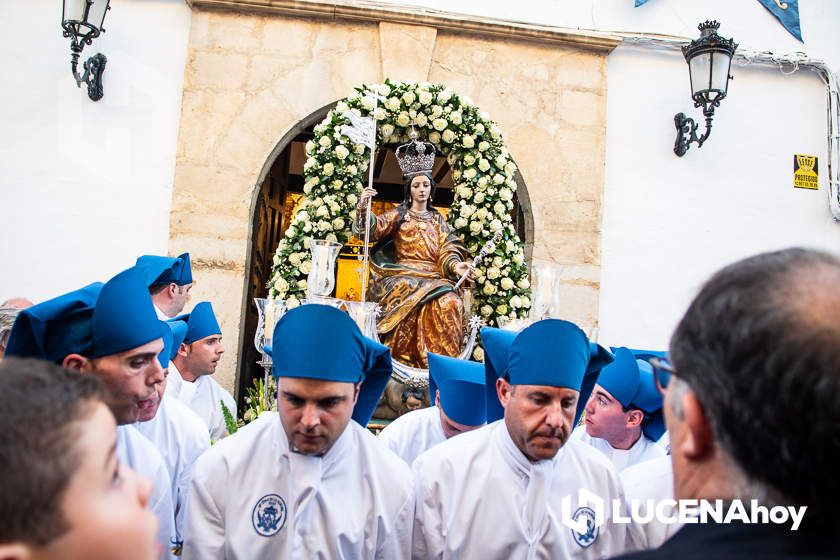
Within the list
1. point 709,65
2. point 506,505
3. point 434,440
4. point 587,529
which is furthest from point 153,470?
point 709,65

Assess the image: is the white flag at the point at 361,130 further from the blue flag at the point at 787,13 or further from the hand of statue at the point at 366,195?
the blue flag at the point at 787,13

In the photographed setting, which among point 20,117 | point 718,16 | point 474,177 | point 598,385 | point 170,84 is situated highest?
point 718,16

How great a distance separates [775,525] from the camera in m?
1.00

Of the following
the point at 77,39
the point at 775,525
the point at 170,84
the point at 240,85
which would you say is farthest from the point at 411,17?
the point at 775,525

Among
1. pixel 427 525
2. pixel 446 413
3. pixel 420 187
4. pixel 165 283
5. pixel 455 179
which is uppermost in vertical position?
pixel 455 179

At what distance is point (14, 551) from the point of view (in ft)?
3.14

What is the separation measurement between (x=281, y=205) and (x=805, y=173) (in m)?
6.56

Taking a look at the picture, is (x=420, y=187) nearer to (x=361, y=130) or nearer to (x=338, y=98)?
(x=361, y=130)

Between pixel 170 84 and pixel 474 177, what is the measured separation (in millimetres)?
3427

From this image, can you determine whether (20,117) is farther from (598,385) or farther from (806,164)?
(806,164)

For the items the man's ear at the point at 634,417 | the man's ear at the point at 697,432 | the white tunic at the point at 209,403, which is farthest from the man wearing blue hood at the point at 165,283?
the man's ear at the point at 697,432

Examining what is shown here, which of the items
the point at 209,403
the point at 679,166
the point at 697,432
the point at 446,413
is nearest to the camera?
the point at 697,432

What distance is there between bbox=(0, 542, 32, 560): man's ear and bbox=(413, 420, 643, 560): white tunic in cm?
197

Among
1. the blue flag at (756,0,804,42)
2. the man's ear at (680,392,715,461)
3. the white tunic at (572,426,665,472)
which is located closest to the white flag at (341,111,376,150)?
the white tunic at (572,426,665,472)
